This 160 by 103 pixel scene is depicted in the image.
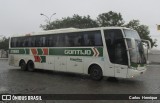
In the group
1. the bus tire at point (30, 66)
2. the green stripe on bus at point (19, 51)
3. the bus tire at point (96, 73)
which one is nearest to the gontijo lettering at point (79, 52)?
the bus tire at point (96, 73)

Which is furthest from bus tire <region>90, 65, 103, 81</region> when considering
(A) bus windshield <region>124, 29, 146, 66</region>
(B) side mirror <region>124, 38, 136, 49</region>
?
(B) side mirror <region>124, 38, 136, 49</region>

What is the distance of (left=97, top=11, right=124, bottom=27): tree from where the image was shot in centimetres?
5903

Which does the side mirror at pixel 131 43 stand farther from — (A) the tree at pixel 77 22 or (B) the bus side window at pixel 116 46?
(A) the tree at pixel 77 22

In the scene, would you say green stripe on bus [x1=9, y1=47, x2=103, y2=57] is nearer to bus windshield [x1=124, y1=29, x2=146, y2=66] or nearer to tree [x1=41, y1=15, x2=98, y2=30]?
bus windshield [x1=124, y1=29, x2=146, y2=66]

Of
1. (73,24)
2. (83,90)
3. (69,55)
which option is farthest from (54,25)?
(83,90)

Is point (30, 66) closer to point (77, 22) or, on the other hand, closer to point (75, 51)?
point (75, 51)

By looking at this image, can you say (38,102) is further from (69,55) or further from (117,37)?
(69,55)

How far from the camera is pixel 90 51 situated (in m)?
15.7

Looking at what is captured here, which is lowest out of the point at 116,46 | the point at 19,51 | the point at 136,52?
the point at 136,52

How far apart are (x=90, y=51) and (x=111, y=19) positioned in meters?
45.0

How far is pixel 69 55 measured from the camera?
17172mm

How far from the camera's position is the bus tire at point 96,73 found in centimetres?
1520

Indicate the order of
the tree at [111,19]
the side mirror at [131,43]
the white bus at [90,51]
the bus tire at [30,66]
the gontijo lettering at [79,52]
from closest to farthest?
the side mirror at [131,43] < the white bus at [90,51] < the gontijo lettering at [79,52] < the bus tire at [30,66] < the tree at [111,19]

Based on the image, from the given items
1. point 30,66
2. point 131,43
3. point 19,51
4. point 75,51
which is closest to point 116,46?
point 131,43
